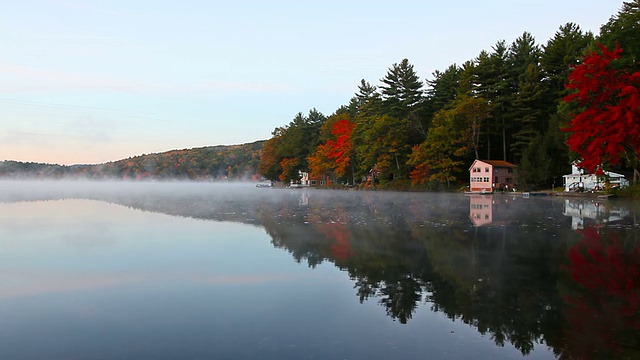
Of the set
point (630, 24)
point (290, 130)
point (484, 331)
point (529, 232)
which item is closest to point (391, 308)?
point (484, 331)

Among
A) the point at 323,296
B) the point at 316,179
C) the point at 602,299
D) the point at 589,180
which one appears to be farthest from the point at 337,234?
the point at 316,179

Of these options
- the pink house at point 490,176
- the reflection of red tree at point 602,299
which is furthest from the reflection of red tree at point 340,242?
the pink house at point 490,176

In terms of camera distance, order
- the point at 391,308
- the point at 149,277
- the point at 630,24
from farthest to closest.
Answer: the point at 630,24 < the point at 149,277 < the point at 391,308

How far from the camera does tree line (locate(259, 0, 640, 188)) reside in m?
59.8

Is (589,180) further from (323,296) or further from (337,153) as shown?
(323,296)

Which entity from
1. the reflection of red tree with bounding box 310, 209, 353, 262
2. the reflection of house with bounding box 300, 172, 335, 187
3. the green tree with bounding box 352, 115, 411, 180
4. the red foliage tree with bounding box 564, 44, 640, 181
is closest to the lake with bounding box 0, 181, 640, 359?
the reflection of red tree with bounding box 310, 209, 353, 262

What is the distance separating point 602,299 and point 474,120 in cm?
5909

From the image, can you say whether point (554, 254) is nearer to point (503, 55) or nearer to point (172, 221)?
point (172, 221)

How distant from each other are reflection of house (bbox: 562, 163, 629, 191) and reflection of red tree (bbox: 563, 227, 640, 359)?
132 ft

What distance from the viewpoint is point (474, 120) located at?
65.8 m

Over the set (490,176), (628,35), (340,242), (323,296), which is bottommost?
(323,296)

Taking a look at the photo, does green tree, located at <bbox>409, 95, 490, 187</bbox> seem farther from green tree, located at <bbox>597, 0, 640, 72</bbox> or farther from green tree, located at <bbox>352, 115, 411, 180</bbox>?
green tree, located at <bbox>597, 0, 640, 72</bbox>

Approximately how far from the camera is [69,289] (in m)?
11.0

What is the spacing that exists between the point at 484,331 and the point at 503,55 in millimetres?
74831
